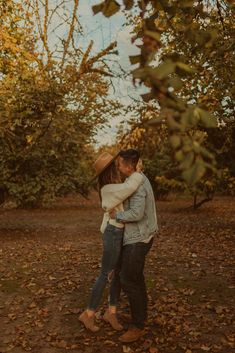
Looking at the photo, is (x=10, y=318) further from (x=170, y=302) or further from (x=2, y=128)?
(x=2, y=128)

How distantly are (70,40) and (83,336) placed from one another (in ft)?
39.7

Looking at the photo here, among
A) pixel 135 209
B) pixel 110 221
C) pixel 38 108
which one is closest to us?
pixel 135 209

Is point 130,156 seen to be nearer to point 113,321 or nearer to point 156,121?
point 113,321

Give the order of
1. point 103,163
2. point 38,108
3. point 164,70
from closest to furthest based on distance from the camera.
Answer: point 164,70
point 103,163
point 38,108

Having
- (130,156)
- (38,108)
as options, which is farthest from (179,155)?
(38,108)

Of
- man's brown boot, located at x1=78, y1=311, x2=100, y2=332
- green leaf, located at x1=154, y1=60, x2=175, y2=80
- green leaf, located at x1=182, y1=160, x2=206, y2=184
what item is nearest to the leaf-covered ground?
man's brown boot, located at x1=78, y1=311, x2=100, y2=332

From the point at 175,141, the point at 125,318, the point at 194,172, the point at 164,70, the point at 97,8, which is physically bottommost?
the point at 125,318

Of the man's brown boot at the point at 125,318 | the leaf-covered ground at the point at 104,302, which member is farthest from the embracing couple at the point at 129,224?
the man's brown boot at the point at 125,318

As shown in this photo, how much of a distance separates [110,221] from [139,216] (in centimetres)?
52

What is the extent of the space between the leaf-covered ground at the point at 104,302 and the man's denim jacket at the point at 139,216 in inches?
55.0

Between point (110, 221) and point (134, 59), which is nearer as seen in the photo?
point (134, 59)

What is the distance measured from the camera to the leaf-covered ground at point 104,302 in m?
6.10

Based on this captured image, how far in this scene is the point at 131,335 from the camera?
19.6ft

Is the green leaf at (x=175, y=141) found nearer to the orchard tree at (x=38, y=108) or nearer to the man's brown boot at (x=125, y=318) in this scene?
the man's brown boot at (x=125, y=318)
